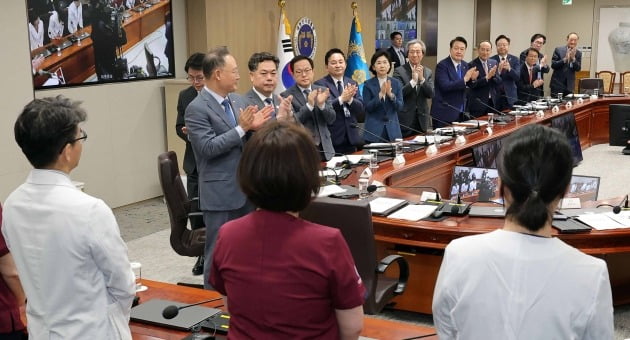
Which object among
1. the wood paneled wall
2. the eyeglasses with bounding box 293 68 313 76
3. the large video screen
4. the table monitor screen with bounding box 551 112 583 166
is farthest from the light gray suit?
the table monitor screen with bounding box 551 112 583 166

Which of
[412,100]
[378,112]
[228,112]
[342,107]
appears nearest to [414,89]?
[412,100]

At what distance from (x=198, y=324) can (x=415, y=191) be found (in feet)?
10.1

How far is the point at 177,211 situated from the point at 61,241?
2095 millimetres

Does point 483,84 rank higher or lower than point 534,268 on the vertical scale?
higher

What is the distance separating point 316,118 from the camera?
5.15 meters

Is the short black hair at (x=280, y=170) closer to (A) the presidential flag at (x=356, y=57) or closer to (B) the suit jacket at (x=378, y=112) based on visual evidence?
(B) the suit jacket at (x=378, y=112)

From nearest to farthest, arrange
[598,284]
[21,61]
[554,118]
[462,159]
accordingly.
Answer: [598,284] → [21,61] → [462,159] → [554,118]

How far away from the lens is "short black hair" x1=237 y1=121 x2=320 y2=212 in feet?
5.20

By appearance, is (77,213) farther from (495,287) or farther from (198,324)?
(495,287)

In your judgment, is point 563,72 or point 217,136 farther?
point 563,72

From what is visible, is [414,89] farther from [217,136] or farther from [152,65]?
[217,136]

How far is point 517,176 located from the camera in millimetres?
1446

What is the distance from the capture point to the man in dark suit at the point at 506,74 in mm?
8805

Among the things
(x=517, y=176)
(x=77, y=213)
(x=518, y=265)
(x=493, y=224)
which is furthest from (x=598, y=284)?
(x=493, y=224)
